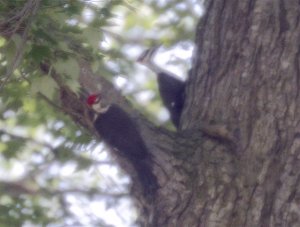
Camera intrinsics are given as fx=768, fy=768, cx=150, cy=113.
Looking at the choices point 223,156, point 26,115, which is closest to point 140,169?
point 223,156

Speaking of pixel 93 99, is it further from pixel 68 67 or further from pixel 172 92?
pixel 172 92

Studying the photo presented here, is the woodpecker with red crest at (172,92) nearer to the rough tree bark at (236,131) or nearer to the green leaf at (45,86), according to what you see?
the rough tree bark at (236,131)

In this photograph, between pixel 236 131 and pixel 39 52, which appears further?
pixel 236 131

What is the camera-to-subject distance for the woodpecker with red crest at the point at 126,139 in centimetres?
289

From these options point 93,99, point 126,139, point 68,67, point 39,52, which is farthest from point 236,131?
point 39,52

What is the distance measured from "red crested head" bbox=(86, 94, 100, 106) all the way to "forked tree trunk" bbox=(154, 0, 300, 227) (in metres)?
0.34

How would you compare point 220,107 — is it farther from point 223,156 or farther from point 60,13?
Result: point 60,13

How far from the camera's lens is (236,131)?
2.94 metres

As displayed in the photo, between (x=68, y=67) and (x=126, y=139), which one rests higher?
(x=68, y=67)

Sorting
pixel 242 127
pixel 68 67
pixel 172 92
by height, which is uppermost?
pixel 68 67

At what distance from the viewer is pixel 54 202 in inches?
183

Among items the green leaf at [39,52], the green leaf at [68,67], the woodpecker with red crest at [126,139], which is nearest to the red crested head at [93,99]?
the woodpecker with red crest at [126,139]

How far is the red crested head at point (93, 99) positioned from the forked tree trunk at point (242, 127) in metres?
0.34

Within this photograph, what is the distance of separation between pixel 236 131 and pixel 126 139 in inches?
16.6
